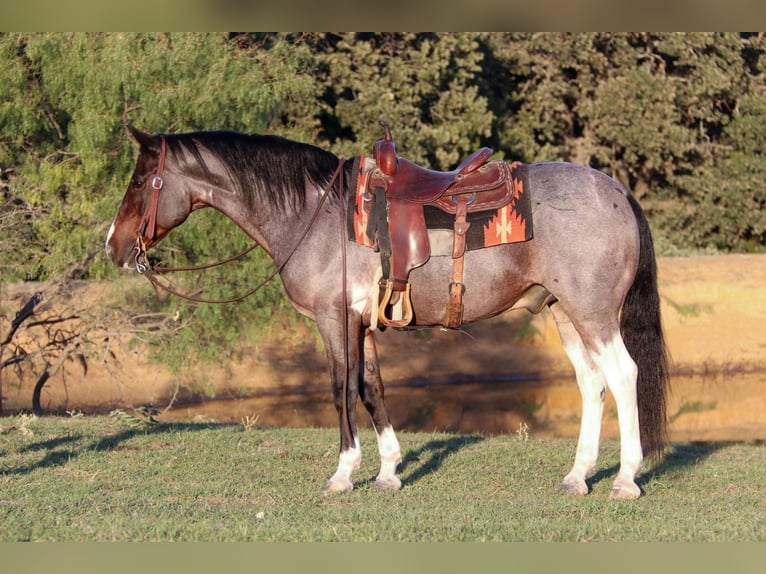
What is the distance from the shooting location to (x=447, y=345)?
1703 cm

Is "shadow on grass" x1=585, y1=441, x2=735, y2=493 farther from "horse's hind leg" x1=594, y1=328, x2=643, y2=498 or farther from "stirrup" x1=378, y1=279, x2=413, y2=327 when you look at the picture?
"stirrup" x1=378, y1=279, x2=413, y2=327

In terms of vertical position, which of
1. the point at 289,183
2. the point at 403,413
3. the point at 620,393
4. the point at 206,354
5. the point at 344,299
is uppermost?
the point at 289,183

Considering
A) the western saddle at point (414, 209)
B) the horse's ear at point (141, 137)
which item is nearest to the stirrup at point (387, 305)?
the western saddle at point (414, 209)

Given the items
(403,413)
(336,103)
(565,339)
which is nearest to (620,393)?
(565,339)

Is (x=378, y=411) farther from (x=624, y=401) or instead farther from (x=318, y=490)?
(x=624, y=401)

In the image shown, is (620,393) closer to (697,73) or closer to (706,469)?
(706,469)

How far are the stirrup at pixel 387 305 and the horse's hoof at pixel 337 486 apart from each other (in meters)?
→ 1.04

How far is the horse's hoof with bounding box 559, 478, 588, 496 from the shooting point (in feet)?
20.2

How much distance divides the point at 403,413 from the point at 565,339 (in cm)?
Answer: 789

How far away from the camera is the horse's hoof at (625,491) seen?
598 centimetres

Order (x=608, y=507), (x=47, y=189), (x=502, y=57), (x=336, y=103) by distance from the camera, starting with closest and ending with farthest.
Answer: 1. (x=608, y=507)
2. (x=47, y=189)
3. (x=336, y=103)
4. (x=502, y=57)

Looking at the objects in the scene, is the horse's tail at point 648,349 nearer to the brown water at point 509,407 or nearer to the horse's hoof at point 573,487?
the horse's hoof at point 573,487

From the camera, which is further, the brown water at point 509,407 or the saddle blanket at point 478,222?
the brown water at point 509,407

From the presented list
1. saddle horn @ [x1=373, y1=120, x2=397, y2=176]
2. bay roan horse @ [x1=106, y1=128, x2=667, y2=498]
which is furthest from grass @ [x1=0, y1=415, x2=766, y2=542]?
saddle horn @ [x1=373, y1=120, x2=397, y2=176]
